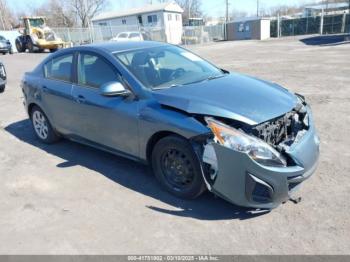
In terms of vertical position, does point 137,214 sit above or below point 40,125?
below

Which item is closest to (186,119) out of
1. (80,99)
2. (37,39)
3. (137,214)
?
(137,214)

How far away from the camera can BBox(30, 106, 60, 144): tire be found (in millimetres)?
5402

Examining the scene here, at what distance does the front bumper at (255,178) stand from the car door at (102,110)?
1211 millimetres

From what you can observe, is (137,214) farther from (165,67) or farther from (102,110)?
(165,67)

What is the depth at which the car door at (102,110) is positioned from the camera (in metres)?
3.84

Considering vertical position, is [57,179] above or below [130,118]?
below

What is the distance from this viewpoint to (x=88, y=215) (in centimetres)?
347

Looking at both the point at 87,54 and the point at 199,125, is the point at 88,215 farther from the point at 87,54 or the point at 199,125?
the point at 87,54

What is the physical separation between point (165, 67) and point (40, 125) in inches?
104

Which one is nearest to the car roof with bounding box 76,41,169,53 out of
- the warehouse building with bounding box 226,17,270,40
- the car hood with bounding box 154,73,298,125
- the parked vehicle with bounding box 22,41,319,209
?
the parked vehicle with bounding box 22,41,319,209

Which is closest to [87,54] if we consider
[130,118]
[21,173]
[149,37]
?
[130,118]

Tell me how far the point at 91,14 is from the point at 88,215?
64631 millimetres

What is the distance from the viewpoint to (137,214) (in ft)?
11.2

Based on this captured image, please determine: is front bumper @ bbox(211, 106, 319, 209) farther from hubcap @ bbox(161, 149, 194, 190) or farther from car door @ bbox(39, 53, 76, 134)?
car door @ bbox(39, 53, 76, 134)
